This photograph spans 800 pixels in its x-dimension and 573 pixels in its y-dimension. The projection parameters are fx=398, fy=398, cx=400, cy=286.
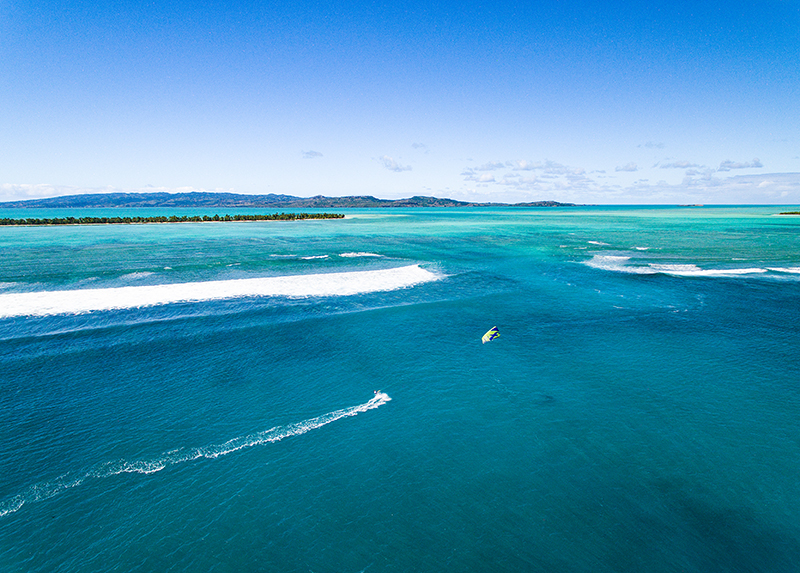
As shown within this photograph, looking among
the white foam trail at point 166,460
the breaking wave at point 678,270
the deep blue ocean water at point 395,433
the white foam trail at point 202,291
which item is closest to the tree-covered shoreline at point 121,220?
the deep blue ocean water at point 395,433

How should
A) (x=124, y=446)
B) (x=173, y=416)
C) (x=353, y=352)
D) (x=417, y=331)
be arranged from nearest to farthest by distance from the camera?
(x=124, y=446)
(x=173, y=416)
(x=353, y=352)
(x=417, y=331)

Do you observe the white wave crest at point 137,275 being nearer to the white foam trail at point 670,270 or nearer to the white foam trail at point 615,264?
the white foam trail at point 615,264

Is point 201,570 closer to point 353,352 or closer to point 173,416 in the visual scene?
point 173,416

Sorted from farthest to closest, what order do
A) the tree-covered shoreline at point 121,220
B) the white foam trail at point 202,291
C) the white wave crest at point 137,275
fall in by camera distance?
the tree-covered shoreline at point 121,220, the white wave crest at point 137,275, the white foam trail at point 202,291

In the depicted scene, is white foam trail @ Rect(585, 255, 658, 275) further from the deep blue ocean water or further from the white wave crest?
the white wave crest

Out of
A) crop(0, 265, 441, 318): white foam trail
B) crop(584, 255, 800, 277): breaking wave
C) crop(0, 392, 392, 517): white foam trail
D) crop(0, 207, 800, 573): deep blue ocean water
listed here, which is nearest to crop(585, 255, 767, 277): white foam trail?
crop(584, 255, 800, 277): breaking wave

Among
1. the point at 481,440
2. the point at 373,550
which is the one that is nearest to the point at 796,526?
the point at 481,440
